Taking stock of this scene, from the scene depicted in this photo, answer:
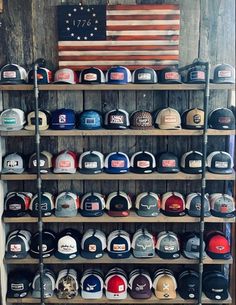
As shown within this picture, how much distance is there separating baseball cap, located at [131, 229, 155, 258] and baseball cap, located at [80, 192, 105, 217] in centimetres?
37

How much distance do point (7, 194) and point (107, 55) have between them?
1.43 m

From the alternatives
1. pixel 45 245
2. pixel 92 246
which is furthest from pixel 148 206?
pixel 45 245

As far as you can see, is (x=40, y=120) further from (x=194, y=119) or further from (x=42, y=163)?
(x=194, y=119)

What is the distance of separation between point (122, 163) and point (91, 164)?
25cm

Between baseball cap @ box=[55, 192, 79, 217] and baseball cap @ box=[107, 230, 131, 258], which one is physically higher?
baseball cap @ box=[55, 192, 79, 217]

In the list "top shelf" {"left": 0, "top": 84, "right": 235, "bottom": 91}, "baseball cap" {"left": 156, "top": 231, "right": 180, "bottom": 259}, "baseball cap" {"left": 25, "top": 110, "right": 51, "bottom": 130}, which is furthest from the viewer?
"baseball cap" {"left": 156, "top": 231, "right": 180, "bottom": 259}

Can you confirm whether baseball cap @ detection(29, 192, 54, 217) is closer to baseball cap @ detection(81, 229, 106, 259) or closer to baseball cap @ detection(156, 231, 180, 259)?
baseball cap @ detection(81, 229, 106, 259)

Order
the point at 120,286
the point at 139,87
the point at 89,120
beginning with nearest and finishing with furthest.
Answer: the point at 139,87 → the point at 89,120 → the point at 120,286

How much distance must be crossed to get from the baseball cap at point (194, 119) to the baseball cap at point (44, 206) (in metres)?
1.25

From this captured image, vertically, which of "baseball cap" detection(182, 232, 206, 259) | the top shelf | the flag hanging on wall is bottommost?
"baseball cap" detection(182, 232, 206, 259)

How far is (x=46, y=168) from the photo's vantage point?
354 cm

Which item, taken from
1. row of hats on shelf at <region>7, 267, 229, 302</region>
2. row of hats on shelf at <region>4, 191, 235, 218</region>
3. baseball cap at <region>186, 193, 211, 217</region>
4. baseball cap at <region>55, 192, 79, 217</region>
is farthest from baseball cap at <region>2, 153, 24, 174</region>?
baseball cap at <region>186, 193, 211, 217</region>

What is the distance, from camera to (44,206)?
11.7ft

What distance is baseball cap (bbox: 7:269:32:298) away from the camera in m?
3.62
